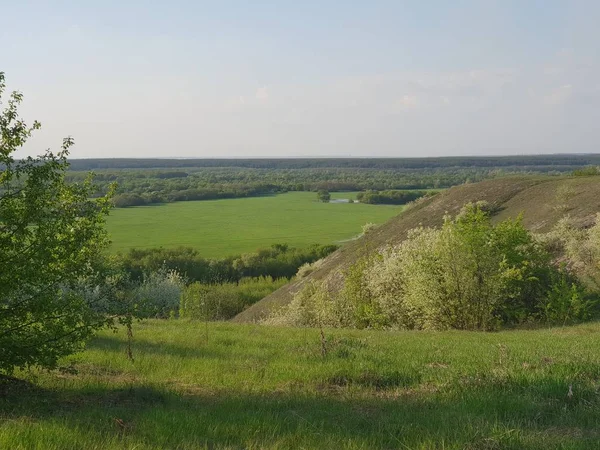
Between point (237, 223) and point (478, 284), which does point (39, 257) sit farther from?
point (237, 223)

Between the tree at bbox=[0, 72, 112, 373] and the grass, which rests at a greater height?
the tree at bbox=[0, 72, 112, 373]

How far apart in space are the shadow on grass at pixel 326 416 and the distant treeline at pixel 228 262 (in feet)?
252

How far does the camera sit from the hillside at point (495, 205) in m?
45.8

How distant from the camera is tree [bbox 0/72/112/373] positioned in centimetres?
905

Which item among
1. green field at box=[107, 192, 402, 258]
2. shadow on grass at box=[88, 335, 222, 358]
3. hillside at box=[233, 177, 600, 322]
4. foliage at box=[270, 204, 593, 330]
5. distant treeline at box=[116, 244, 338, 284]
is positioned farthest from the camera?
green field at box=[107, 192, 402, 258]

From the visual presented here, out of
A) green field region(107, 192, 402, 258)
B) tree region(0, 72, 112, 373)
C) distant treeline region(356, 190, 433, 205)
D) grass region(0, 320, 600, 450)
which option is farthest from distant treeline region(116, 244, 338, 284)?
tree region(0, 72, 112, 373)

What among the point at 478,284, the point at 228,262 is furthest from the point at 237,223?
the point at 478,284

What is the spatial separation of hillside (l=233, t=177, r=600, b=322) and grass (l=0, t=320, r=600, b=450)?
32.3m

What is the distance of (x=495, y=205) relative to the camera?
56250mm

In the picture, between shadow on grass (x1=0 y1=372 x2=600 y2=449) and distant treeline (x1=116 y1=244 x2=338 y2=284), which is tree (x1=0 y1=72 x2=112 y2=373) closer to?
shadow on grass (x1=0 y1=372 x2=600 y2=449)

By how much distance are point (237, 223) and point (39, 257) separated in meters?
141

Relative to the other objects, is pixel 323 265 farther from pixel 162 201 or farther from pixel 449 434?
pixel 162 201

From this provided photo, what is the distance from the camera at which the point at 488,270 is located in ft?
91.6

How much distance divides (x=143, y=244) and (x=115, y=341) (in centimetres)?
9517
